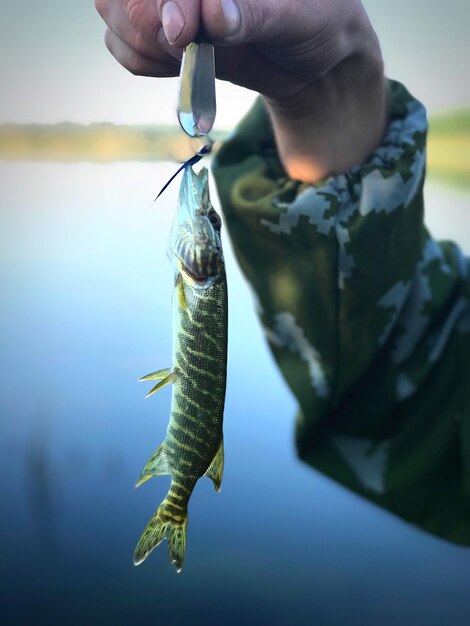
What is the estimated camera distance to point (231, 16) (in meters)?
0.68

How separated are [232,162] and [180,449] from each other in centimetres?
69

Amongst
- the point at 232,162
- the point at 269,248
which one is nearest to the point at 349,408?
the point at 269,248

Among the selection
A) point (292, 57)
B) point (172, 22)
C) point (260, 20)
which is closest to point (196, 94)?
point (172, 22)

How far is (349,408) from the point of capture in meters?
1.29

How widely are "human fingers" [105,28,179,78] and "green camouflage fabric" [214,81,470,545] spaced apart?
332 mm

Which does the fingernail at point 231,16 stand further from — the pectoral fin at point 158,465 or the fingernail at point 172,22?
the pectoral fin at point 158,465

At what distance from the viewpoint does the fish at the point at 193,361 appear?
725 mm

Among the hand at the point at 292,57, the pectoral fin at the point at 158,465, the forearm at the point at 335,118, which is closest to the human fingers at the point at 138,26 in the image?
the hand at the point at 292,57

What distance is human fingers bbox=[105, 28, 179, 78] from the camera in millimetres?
854

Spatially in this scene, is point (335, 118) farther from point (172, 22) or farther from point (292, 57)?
point (172, 22)

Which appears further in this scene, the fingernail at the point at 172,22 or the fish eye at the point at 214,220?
the fish eye at the point at 214,220

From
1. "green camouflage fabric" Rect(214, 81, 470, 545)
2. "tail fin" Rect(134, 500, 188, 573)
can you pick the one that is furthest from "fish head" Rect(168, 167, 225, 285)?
"green camouflage fabric" Rect(214, 81, 470, 545)

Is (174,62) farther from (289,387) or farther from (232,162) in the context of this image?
(289,387)

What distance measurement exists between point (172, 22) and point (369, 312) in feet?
2.18
